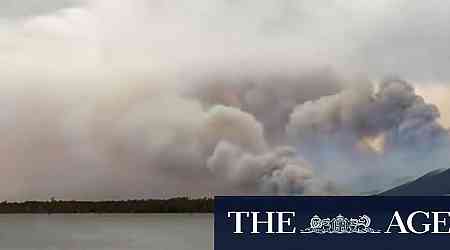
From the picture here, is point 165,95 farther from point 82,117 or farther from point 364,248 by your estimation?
point 364,248

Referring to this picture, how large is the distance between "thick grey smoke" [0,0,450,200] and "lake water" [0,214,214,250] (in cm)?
15

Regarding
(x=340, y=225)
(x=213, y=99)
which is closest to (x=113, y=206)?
(x=213, y=99)

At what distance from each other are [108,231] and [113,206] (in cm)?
11

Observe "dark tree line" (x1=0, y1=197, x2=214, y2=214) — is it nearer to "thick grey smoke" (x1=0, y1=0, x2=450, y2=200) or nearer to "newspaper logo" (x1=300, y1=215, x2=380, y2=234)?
"thick grey smoke" (x1=0, y1=0, x2=450, y2=200)

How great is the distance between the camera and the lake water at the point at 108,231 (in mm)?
3805

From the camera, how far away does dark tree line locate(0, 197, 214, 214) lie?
12.5ft

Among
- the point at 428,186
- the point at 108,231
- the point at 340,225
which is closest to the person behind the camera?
the point at 340,225

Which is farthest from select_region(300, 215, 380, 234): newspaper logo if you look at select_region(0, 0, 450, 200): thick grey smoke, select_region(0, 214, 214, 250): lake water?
select_region(0, 214, 214, 250): lake water

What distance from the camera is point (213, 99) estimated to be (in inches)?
146

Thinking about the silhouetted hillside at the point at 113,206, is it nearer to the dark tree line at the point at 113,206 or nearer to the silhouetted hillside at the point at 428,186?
the dark tree line at the point at 113,206

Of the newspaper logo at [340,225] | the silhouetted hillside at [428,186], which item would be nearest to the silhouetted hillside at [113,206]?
the newspaper logo at [340,225]

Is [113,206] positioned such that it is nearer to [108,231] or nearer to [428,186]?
[108,231]

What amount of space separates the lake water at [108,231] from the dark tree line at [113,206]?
Result: 0.08 feet

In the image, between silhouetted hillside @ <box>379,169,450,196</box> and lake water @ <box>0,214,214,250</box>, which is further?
lake water @ <box>0,214,214,250</box>
